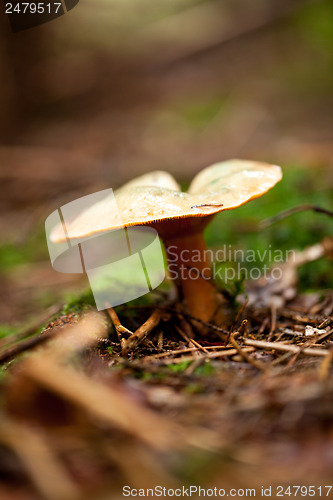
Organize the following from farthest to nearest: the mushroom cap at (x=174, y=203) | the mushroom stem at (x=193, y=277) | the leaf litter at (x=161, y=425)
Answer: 1. the mushroom stem at (x=193, y=277)
2. the mushroom cap at (x=174, y=203)
3. the leaf litter at (x=161, y=425)

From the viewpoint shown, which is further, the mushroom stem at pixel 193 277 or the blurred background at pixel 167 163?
the mushroom stem at pixel 193 277

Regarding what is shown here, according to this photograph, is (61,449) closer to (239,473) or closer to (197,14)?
(239,473)

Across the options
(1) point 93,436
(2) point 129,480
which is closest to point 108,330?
(1) point 93,436

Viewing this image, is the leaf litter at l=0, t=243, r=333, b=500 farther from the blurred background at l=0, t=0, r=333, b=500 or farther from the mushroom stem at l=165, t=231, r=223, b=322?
the mushroom stem at l=165, t=231, r=223, b=322

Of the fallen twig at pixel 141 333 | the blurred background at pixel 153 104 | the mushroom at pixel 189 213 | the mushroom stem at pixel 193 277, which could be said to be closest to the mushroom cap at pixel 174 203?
the mushroom at pixel 189 213

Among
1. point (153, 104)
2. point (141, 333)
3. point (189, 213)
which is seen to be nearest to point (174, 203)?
point (189, 213)

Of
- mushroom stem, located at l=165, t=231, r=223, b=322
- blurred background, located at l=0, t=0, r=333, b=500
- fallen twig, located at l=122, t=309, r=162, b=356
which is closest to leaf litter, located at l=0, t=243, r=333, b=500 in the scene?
blurred background, located at l=0, t=0, r=333, b=500

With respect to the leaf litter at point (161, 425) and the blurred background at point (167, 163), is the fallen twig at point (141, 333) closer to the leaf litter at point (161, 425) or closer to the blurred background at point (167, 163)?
the blurred background at point (167, 163)
